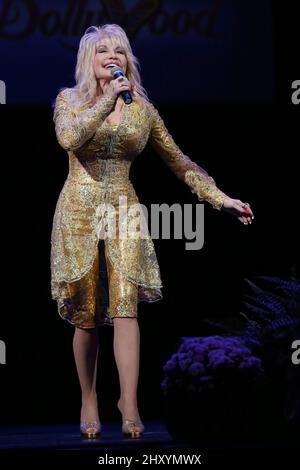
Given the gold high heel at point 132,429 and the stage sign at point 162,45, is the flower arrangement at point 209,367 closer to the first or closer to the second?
the gold high heel at point 132,429

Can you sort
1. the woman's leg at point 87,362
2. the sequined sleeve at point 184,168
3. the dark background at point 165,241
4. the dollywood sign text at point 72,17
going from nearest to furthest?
1. the woman's leg at point 87,362
2. the sequined sleeve at point 184,168
3. the dollywood sign text at point 72,17
4. the dark background at point 165,241

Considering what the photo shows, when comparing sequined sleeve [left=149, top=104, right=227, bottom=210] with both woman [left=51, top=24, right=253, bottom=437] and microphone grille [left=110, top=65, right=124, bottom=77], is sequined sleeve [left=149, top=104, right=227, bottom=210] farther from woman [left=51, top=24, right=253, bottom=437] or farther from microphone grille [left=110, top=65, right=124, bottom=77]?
microphone grille [left=110, top=65, right=124, bottom=77]

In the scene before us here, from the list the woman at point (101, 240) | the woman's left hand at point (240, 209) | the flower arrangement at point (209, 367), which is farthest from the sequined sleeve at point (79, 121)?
the flower arrangement at point (209, 367)

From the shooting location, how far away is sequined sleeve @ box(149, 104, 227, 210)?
163 inches

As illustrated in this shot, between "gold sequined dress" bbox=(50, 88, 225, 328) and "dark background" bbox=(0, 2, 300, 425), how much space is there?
3.55 feet

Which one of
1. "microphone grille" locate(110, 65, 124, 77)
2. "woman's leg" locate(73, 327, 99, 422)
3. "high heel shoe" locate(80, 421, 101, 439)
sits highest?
"microphone grille" locate(110, 65, 124, 77)

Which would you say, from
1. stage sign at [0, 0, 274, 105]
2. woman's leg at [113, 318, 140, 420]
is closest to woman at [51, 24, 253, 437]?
woman's leg at [113, 318, 140, 420]

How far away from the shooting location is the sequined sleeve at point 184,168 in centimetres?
413

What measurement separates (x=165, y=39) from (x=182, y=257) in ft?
3.55

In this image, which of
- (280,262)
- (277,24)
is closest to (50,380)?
(280,262)

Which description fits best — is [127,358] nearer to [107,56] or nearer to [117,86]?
[117,86]

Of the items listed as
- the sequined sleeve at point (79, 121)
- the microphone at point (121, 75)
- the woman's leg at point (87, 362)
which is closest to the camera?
the microphone at point (121, 75)

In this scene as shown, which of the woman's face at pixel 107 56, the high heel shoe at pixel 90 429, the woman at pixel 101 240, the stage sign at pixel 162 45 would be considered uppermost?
the stage sign at pixel 162 45

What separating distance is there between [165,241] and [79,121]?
5.08 feet
